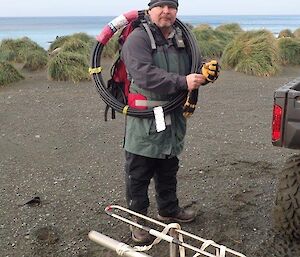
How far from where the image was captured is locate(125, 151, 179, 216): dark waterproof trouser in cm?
349

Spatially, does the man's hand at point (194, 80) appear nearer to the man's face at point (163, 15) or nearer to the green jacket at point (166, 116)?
the green jacket at point (166, 116)

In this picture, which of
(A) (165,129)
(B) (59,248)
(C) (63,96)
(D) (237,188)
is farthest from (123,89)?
(C) (63,96)

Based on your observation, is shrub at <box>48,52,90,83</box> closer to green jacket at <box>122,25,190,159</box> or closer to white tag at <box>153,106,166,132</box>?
green jacket at <box>122,25,190,159</box>

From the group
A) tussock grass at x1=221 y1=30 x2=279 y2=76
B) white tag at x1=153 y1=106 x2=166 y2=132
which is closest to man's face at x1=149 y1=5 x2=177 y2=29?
white tag at x1=153 y1=106 x2=166 y2=132

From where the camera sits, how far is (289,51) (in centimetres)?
1298

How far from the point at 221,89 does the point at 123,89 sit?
6.29m

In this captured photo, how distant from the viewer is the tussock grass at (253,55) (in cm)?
1124

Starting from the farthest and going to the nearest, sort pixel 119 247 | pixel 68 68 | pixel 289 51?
pixel 289 51, pixel 68 68, pixel 119 247

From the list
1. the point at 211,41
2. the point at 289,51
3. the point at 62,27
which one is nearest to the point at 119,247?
the point at 289,51

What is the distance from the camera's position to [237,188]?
4.49 m

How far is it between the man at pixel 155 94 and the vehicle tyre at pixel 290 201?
2.64 ft

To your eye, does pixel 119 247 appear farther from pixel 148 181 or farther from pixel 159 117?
pixel 148 181

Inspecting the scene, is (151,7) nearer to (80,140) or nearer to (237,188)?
(237,188)

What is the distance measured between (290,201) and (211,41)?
1198 cm
